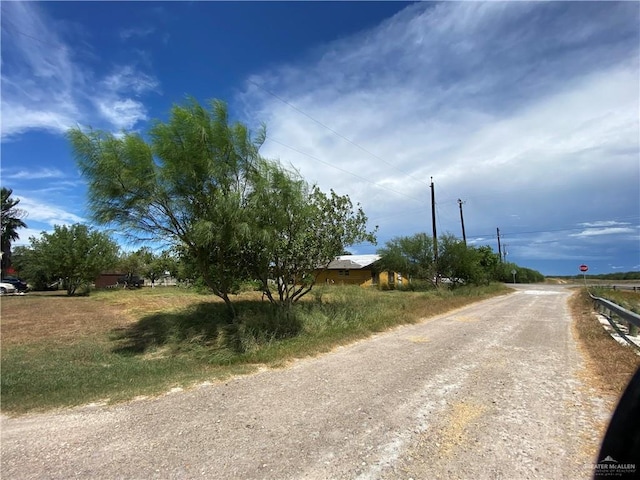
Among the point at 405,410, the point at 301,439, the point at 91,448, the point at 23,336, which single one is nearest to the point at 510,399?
the point at 405,410

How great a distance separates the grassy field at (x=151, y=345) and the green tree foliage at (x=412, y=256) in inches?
853

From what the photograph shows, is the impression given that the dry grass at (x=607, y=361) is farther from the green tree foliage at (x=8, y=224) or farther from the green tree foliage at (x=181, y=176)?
the green tree foliage at (x=8, y=224)

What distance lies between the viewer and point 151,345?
11250 millimetres

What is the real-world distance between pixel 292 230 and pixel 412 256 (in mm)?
29936

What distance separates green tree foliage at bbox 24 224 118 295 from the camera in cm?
3056

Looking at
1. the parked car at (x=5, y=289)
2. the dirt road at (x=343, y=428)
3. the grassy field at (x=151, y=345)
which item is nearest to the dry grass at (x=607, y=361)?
the dirt road at (x=343, y=428)

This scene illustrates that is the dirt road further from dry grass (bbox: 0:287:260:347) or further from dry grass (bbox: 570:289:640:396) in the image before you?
dry grass (bbox: 0:287:260:347)

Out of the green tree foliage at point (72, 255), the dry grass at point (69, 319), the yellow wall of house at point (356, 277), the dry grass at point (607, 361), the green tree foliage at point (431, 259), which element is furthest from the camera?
the yellow wall of house at point (356, 277)

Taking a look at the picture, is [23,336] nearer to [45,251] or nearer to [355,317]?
[355,317]

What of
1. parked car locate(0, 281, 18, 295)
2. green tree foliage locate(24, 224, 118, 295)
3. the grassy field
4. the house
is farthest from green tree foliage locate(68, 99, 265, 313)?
the house

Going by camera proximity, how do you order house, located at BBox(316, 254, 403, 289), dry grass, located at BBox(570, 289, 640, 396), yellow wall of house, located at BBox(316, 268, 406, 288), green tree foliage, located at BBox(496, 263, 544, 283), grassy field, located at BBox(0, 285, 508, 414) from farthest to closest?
green tree foliage, located at BBox(496, 263, 544, 283) → house, located at BBox(316, 254, 403, 289) → yellow wall of house, located at BBox(316, 268, 406, 288) → grassy field, located at BBox(0, 285, 508, 414) → dry grass, located at BBox(570, 289, 640, 396)

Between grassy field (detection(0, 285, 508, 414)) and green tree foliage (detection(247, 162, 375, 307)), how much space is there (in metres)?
1.48

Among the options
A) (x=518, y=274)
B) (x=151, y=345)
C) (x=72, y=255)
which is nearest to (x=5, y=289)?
(x=72, y=255)

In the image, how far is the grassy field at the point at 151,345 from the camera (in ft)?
21.7
